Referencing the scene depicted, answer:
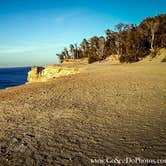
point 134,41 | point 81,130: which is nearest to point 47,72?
point 134,41

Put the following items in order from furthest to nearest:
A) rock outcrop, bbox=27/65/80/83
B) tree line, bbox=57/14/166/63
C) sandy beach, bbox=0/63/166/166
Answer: tree line, bbox=57/14/166/63 < rock outcrop, bbox=27/65/80/83 < sandy beach, bbox=0/63/166/166

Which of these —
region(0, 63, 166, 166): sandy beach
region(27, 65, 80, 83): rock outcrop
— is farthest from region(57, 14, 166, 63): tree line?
region(0, 63, 166, 166): sandy beach

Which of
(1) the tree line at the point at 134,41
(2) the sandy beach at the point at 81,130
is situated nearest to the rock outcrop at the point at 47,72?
(1) the tree line at the point at 134,41

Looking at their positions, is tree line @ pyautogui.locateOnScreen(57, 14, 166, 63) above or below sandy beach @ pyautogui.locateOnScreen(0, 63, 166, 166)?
above

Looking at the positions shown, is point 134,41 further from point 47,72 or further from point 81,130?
point 81,130

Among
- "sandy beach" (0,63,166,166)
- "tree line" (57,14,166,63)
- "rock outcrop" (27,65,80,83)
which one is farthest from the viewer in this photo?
"tree line" (57,14,166,63)

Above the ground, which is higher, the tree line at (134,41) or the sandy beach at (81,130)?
the tree line at (134,41)

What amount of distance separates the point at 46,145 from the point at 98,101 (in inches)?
239

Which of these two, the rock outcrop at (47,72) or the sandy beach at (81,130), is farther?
the rock outcrop at (47,72)

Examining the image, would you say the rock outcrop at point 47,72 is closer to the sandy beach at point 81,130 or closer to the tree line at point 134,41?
the tree line at point 134,41

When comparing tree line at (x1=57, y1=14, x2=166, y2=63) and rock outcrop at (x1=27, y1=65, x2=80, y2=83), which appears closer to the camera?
rock outcrop at (x1=27, y1=65, x2=80, y2=83)

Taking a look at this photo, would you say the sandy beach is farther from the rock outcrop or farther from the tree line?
the tree line

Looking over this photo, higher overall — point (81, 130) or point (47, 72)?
point (47, 72)

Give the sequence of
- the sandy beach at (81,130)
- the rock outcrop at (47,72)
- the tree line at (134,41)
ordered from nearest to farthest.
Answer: the sandy beach at (81,130) → the rock outcrop at (47,72) → the tree line at (134,41)
